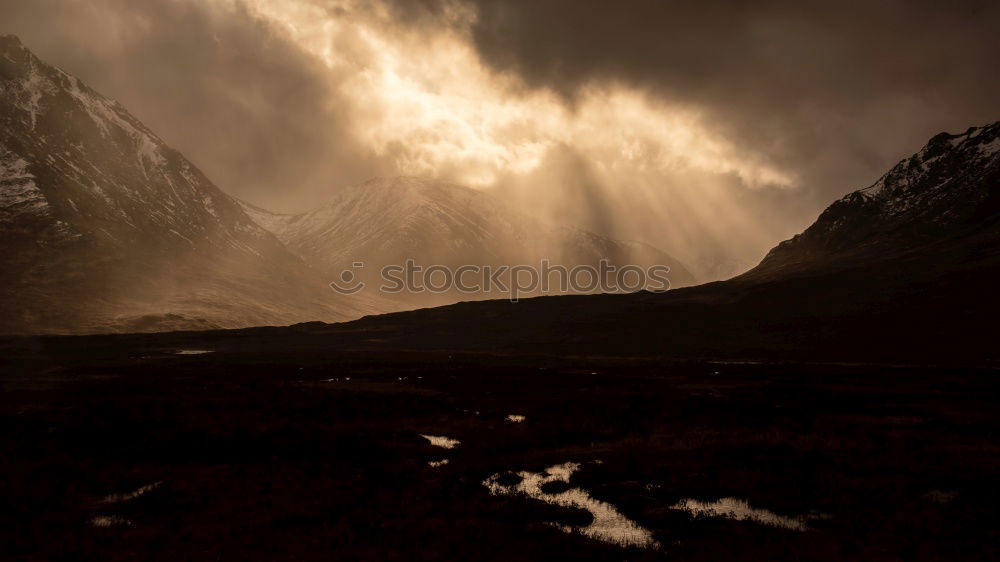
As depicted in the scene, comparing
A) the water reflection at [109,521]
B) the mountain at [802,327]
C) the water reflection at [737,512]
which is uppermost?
the mountain at [802,327]

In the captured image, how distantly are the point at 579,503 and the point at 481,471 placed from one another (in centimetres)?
709

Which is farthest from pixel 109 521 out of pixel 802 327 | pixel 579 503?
pixel 802 327

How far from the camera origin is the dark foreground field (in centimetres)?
2098

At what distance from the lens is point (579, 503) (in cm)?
2627

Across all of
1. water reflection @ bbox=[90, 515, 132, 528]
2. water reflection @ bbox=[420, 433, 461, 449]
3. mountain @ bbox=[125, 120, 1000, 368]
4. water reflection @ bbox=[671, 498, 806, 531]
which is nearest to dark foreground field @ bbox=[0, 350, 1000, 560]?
water reflection @ bbox=[90, 515, 132, 528]

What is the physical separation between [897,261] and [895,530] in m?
207

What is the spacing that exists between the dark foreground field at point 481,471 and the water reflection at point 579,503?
610 mm

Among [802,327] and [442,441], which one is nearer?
[442,441]

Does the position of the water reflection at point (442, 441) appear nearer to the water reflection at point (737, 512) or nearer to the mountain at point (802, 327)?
the water reflection at point (737, 512)

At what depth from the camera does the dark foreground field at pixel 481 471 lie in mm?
20984

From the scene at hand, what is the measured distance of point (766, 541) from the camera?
2080 centimetres

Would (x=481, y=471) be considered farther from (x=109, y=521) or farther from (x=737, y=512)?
(x=109, y=521)

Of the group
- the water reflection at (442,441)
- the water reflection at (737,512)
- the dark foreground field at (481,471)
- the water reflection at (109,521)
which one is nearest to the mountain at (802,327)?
the dark foreground field at (481,471)

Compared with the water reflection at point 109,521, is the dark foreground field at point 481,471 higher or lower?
higher
